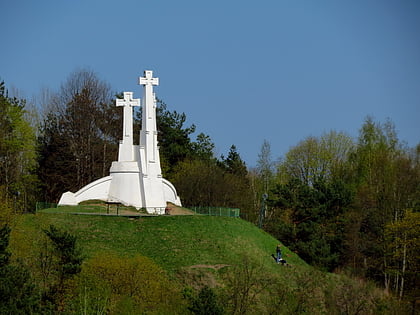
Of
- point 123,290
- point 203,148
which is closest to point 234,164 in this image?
point 203,148

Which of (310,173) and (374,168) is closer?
(374,168)

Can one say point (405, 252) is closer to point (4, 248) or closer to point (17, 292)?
point (4, 248)

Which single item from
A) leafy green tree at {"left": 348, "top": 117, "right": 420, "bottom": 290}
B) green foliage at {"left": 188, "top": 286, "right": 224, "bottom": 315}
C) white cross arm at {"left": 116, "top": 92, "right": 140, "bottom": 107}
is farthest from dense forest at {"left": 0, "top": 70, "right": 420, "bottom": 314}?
green foliage at {"left": 188, "top": 286, "right": 224, "bottom": 315}

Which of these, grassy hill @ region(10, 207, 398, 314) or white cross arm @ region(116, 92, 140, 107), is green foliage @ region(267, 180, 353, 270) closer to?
grassy hill @ region(10, 207, 398, 314)

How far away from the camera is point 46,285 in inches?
1089

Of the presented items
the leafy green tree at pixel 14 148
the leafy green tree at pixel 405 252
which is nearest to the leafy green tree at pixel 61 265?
the leafy green tree at pixel 14 148

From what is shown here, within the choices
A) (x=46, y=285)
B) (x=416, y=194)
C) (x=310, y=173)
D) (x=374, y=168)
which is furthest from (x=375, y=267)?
(x=46, y=285)

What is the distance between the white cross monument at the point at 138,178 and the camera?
4253 centimetres

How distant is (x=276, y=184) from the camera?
52.2 meters

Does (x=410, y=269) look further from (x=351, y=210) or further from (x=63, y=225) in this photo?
(x=63, y=225)

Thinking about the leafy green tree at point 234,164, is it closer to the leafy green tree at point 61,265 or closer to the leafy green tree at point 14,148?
the leafy green tree at point 14,148

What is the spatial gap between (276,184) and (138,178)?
13635 mm

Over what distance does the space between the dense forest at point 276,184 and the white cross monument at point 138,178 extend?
5.05 m

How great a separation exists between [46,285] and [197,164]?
3056 cm
